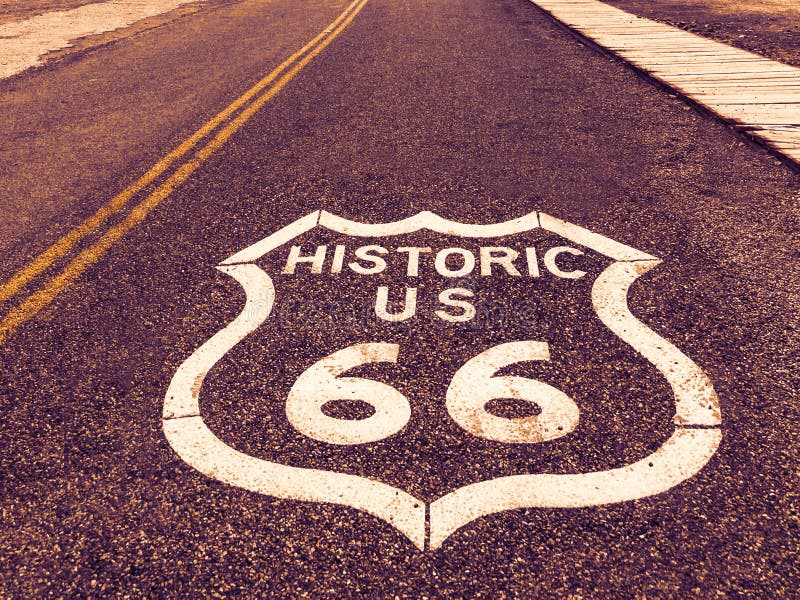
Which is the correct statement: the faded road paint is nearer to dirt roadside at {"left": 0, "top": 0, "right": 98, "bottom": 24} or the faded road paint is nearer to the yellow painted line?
dirt roadside at {"left": 0, "top": 0, "right": 98, "bottom": 24}

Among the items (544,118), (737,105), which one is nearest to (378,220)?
(544,118)

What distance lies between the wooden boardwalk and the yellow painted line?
4.33 meters

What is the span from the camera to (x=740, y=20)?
33.9ft

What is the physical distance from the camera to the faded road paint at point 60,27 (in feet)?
30.8

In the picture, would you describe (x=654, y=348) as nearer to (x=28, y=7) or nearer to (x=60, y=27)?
(x=60, y=27)

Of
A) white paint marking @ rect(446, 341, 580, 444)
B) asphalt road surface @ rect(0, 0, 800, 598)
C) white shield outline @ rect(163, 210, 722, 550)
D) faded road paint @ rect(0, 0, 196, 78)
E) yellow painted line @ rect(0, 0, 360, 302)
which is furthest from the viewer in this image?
faded road paint @ rect(0, 0, 196, 78)

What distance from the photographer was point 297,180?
4.47 meters

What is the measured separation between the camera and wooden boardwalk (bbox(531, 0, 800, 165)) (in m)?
5.34

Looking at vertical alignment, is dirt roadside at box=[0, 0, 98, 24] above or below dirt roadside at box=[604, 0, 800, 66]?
above

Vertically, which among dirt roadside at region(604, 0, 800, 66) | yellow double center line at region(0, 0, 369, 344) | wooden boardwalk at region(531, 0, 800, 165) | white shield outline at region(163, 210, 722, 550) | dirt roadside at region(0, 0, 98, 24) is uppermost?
dirt roadside at region(0, 0, 98, 24)

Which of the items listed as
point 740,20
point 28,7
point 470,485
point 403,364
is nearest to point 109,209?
point 403,364

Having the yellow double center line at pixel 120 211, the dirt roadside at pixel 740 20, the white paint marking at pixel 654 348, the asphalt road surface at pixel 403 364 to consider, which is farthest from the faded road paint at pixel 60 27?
the dirt roadside at pixel 740 20

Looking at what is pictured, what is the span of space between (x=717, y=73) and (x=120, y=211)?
621 cm

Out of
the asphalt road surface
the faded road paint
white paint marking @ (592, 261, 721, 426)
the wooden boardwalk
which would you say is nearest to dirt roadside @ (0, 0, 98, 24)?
the faded road paint
